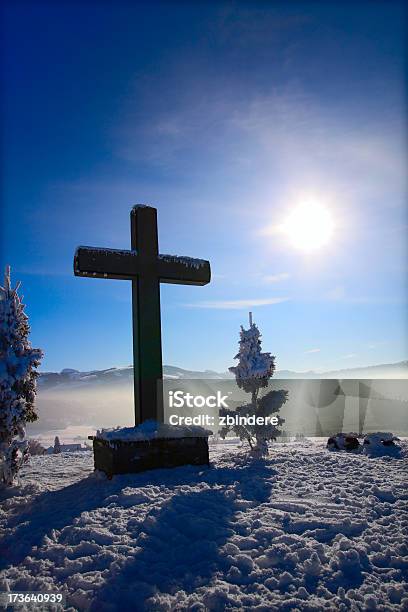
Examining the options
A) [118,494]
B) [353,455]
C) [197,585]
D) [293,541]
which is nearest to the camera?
[197,585]

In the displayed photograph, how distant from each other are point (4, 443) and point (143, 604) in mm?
5976

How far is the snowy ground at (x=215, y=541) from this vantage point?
450cm

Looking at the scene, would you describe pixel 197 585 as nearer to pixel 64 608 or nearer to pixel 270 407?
pixel 64 608

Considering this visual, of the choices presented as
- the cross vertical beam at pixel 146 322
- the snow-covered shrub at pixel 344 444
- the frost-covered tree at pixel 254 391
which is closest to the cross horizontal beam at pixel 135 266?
the cross vertical beam at pixel 146 322

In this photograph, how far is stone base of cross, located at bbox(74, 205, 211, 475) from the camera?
10094 millimetres

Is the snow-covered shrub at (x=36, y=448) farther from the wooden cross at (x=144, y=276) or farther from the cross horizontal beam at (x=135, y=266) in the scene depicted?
the cross horizontal beam at (x=135, y=266)

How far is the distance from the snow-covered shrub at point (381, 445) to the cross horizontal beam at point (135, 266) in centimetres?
640

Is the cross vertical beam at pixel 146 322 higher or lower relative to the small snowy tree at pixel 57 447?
higher

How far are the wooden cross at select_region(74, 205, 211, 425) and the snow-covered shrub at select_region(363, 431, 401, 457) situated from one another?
18.8 ft

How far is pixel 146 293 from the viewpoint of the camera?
11055 mm

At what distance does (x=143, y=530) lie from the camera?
19.9 feet

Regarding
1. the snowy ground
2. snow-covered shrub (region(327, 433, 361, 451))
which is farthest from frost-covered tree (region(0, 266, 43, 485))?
snow-covered shrub (region(327, 433, 361, 451))

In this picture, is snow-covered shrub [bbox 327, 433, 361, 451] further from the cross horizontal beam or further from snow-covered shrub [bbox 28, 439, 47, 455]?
snow-covered shrub [bbox 28, 439, 47, 455]

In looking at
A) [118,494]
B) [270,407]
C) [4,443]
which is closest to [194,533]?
[118,494]
